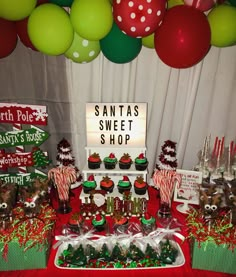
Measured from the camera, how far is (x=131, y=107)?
7.34 feet

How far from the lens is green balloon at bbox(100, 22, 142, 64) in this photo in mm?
1824

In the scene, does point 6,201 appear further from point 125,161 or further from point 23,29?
point 23,29

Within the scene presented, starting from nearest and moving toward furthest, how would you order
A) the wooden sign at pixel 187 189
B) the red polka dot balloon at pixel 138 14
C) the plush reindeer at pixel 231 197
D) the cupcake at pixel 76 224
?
the red polka dot balloon at pixel 138 14 < the plush reindeer at pixel 231 197 < the cupcake at pixel 76 224 < the wooden sign at pixel 187 189

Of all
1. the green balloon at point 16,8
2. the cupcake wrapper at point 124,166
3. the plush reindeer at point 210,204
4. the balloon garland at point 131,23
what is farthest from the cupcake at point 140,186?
the green balloon at point 16,8

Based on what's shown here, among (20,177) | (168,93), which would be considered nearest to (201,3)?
(168,93)

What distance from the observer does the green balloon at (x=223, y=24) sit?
1723 millimetres

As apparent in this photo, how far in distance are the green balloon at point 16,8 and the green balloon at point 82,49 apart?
31cm

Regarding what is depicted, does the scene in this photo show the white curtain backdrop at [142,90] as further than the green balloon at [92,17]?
Yes

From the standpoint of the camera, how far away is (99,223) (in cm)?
192

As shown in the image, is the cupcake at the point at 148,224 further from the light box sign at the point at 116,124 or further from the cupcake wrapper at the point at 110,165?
the light box sign at the point at 116,124

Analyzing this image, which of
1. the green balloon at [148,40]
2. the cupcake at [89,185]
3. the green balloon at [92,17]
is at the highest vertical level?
→ the green balloon at [92,17]

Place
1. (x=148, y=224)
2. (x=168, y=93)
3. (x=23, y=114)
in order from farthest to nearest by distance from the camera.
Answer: (x=168, y=93)
(x=23, y=114)
(x=148, y=224)

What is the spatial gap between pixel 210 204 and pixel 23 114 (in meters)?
1.47

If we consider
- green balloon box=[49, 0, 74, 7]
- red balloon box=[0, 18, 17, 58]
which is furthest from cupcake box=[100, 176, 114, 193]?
green balloon box=[49, 0, 74, 7]
